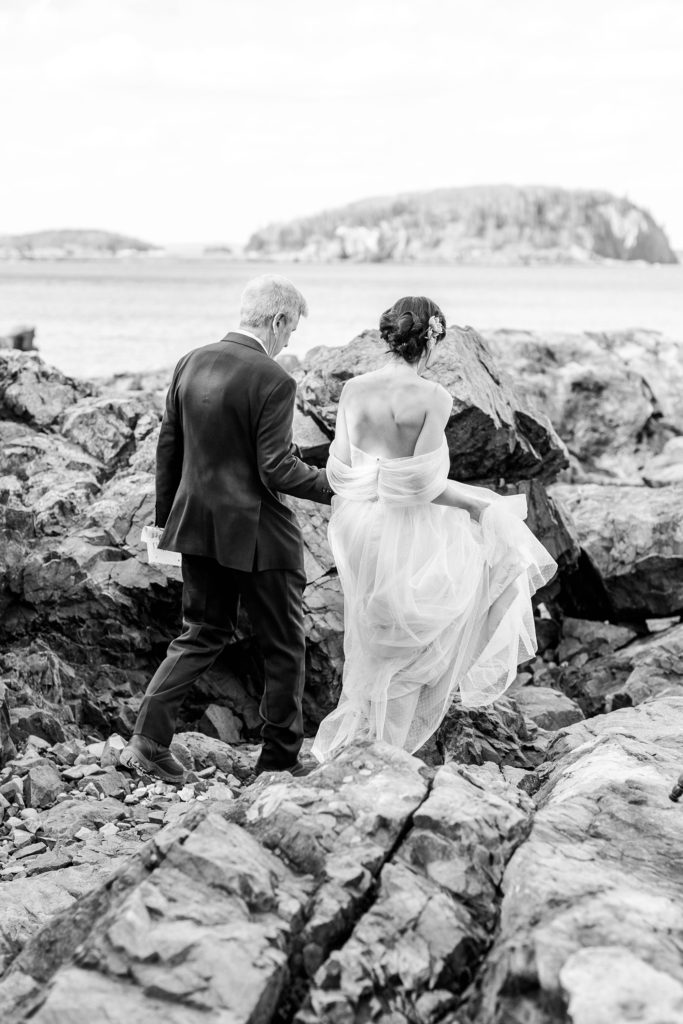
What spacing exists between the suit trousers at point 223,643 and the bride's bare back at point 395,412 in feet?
2.56

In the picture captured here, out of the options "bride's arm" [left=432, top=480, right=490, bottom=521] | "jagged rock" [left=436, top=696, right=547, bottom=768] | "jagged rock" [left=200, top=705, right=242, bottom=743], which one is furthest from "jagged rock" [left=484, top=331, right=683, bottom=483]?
"bride's arm" [left=432, top=480, right=490, bottom=521]

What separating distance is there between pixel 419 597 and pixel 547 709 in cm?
210

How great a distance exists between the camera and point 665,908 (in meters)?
2.88

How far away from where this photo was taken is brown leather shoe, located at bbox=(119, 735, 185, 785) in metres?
5.30

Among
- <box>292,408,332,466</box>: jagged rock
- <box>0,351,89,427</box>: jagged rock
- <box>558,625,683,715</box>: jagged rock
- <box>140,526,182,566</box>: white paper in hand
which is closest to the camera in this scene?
<box>140,526,182,566</box>: white paper in hand

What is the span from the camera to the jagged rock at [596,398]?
56.9 feet

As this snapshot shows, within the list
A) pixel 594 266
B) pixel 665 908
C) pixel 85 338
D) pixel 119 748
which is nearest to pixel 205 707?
pixel 119 748

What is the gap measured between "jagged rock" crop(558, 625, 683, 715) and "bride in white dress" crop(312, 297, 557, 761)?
7.44ft

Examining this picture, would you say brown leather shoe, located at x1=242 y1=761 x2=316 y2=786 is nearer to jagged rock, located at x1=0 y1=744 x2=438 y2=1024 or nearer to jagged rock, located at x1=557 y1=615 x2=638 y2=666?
jagged rock, located at x1=0 y1=744 x2=438 y2=1024

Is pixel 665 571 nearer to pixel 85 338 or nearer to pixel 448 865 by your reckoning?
pixel 448 865

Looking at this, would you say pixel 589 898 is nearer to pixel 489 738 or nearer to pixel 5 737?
pixel 489 738

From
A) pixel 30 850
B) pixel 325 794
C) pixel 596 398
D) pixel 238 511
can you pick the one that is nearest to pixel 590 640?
pixel 238 511

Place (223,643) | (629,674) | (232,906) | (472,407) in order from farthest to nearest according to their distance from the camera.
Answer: (629,674)
(472,407)
(223,643)
(232,906)

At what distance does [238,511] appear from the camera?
5.11m
